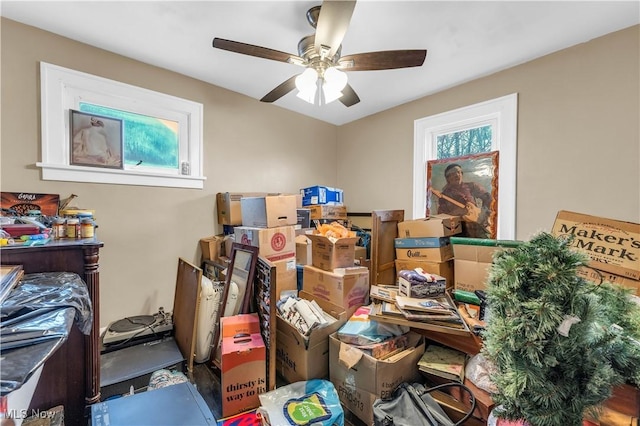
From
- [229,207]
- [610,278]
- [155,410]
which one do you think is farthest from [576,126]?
[155,410]

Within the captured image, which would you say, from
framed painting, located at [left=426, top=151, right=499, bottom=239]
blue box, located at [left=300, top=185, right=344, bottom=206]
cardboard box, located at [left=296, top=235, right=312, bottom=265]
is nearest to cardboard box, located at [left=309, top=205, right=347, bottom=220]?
blue box, located at [left=300, top=185, right=344, bottom=206]

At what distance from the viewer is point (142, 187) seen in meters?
2.48

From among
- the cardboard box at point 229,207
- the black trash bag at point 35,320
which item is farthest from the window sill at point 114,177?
the black trash bag at point 35,320

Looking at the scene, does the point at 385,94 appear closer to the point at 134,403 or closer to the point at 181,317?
the point at 181,317

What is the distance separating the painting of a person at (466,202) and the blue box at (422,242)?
0.50 meters

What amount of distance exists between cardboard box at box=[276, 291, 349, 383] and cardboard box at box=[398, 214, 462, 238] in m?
1.04

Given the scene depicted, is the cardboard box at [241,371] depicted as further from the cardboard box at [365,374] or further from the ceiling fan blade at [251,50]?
the ceiling fan blade at [251,50]

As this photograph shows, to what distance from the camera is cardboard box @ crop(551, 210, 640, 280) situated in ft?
4.90

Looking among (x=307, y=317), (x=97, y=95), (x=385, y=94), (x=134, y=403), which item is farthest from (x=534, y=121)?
(x=97, y=95)

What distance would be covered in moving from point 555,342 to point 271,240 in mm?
1976

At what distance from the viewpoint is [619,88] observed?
1957 mm

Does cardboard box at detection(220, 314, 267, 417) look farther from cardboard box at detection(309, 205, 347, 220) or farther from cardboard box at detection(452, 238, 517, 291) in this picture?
cardboard box at detection(309, 205, 347, 220)

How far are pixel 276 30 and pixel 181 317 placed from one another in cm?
239

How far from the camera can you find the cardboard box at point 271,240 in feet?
7.77
